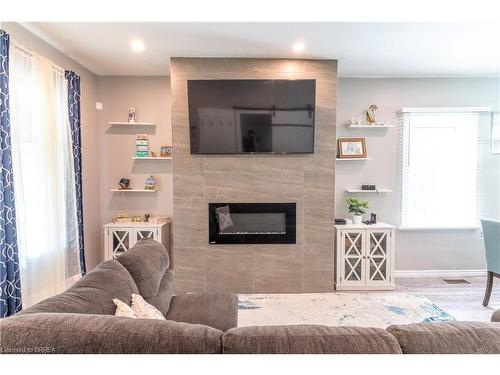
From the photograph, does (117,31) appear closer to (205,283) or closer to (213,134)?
(213,134)

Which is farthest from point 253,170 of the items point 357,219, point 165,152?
point 357,219

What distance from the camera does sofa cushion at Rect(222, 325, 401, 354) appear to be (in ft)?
2.79

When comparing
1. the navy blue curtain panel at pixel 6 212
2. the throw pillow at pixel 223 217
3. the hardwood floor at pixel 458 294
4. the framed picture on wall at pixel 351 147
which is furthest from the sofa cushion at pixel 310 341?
the framed picture on wall at pixel 351 147

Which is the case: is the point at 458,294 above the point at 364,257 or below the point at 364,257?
below

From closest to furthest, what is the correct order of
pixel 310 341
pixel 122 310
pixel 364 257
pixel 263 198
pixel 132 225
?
pixel 310 341
pixel 122 310
pixel 263 198
pixel 364 257
pixel 132 225

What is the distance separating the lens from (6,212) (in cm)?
215

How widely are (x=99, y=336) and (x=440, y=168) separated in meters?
4.25

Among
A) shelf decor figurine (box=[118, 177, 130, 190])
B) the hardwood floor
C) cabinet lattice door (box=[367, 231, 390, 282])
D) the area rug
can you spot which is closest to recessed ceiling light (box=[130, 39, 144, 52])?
shelf decor figurine (box=[118, 177, 130, 190])

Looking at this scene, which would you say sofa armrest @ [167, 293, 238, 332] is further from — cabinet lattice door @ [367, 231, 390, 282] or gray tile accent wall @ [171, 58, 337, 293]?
cabinet lattice door @ [367, 231, 390, 282]

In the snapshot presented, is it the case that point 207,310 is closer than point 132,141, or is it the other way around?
point 207,310

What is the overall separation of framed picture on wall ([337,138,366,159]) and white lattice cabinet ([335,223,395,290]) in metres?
0.94

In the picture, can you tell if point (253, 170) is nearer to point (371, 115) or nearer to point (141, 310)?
point (371, 115)

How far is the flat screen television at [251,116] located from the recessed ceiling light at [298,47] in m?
0.29

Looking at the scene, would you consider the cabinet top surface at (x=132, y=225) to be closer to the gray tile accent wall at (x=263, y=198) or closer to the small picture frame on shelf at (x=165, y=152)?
the gray tile accent wall at (x=263, y=198)
